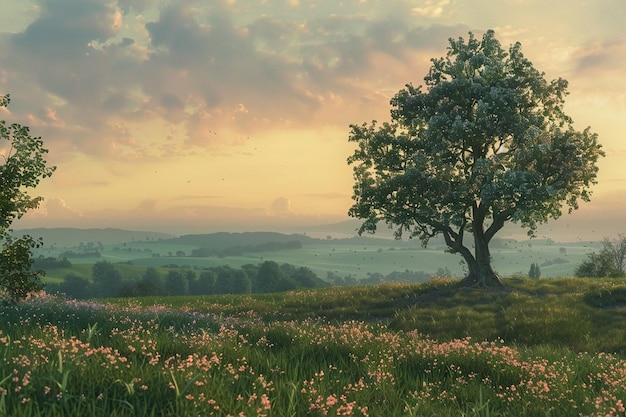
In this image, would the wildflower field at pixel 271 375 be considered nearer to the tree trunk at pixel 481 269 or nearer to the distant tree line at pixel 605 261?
the tree trunk at pixel 481 269

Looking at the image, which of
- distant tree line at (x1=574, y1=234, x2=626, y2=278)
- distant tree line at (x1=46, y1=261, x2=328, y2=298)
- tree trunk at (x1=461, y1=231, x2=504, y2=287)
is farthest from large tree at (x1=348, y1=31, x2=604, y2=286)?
distant tree line at (x1=46, y1=261, x2=328, y2=298)

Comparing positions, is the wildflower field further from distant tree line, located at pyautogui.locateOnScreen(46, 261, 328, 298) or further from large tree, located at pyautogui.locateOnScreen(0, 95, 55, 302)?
distant tree line, located at pyautogui.locateOnScreen(46, 261, 328, 298)

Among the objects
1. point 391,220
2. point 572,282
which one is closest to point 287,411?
point 391,220

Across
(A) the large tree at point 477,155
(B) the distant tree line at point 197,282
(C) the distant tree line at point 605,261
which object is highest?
(A) the large tree at point 477,155

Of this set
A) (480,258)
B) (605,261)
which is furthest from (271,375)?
(605,261)

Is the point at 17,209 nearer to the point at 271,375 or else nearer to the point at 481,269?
the point at 271,375

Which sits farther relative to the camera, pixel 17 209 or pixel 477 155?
pixel 477 155

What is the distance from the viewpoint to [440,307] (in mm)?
27719

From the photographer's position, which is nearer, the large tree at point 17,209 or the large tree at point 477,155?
the large tree at point 17,209

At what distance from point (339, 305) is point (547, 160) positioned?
16281 millimetres

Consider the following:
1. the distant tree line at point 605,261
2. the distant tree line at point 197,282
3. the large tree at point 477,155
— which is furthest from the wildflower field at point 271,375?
the distant tree line at point 197,282

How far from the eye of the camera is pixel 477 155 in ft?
116

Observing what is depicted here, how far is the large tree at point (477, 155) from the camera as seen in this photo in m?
32.2

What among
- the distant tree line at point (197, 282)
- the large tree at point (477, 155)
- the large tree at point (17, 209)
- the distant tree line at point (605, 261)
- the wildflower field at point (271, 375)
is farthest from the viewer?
the distant tree line at point (197, 282)
